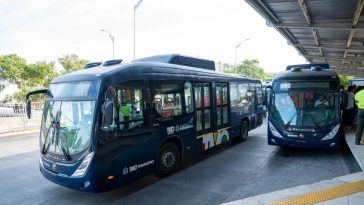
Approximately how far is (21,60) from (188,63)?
2905 centimetres

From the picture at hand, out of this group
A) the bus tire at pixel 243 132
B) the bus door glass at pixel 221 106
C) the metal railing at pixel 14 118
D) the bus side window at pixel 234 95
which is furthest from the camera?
the metal railing at pixel 14 118

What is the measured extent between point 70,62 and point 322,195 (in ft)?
120

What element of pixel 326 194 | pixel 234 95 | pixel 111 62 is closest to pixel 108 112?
pixel 111 62


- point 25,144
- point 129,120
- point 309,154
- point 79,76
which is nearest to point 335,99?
point 309,154

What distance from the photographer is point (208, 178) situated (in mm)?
7211

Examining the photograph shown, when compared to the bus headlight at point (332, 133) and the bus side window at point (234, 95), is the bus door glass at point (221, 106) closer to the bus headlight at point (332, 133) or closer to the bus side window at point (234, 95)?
the bus side window at point (234, 95)

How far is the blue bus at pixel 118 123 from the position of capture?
18.1 ft

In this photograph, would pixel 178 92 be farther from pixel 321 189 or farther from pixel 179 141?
pixel 321 189

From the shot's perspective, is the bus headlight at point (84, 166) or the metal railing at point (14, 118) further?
the metal railing at point (14, 118)

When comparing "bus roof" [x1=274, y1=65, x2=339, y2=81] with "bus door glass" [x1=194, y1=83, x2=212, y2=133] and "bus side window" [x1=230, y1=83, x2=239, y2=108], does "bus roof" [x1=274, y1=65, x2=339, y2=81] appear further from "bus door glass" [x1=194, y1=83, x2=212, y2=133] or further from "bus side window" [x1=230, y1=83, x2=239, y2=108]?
"bus door glass" [x1=194, y1=83, x2=212, y2=133]

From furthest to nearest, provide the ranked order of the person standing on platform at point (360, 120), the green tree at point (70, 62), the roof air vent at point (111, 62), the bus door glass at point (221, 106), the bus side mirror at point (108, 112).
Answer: the green tree at point (70, 62)
the bus door glass at point (221, 106)
the person standing on platform at point (360, 120)
the roof air vent at point (111, 62)
the bus side mirror at point (108, 112)

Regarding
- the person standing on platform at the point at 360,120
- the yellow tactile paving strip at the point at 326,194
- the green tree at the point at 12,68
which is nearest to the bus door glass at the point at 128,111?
the yellow tactile paving strip at the point at 326,194

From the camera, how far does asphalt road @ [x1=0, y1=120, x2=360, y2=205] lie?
6.04m

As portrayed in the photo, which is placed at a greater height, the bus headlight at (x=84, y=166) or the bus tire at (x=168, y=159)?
the bus headlight at (x=84, y=166)
